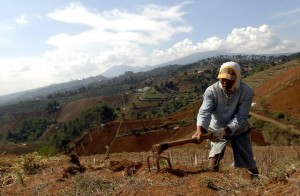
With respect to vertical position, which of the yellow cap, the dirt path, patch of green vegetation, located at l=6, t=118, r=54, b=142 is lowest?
patch of green vegetation, located at l=6, t=118, r=54, b=142

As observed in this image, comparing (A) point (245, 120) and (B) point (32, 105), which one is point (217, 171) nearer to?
(A) point (245, 120)

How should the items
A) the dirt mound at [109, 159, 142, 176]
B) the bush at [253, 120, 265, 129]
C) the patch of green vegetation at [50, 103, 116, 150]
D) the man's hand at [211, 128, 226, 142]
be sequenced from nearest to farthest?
the man's hand at [211, 128, 226, 142] < the dirt mound at [109, 159, 142, 176] < the bush at [253, 120, 265, 129] < the patch of green vegetation at [50, 103, 116, 150]

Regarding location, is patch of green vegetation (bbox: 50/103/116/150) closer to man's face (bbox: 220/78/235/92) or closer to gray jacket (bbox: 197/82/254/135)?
gray jacket (bbox: 197/82/254/135)

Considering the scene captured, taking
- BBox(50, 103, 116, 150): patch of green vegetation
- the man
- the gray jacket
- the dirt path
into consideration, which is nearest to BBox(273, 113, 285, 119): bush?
the dirt path

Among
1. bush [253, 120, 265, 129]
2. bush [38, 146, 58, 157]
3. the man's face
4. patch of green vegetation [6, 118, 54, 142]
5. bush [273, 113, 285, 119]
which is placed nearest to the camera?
the man's face

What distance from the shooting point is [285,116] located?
36.6m

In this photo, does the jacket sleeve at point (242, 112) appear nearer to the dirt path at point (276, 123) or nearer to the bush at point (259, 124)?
the dirt path at point (276, 123)

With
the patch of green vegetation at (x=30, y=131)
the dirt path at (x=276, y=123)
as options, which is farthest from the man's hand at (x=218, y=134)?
the patch of green vegetation at (x=30, y=131)

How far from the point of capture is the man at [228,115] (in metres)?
4.48

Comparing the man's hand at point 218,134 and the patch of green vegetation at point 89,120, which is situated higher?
the man's hand at point 218,134

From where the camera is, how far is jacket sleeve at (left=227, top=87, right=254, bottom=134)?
4492 millimetres

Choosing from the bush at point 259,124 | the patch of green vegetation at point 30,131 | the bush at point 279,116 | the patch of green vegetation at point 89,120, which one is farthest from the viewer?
the patch of green vegetation at point 30,131

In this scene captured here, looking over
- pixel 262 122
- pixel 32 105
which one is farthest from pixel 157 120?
pixel 32 105

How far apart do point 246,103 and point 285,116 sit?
34.1m
